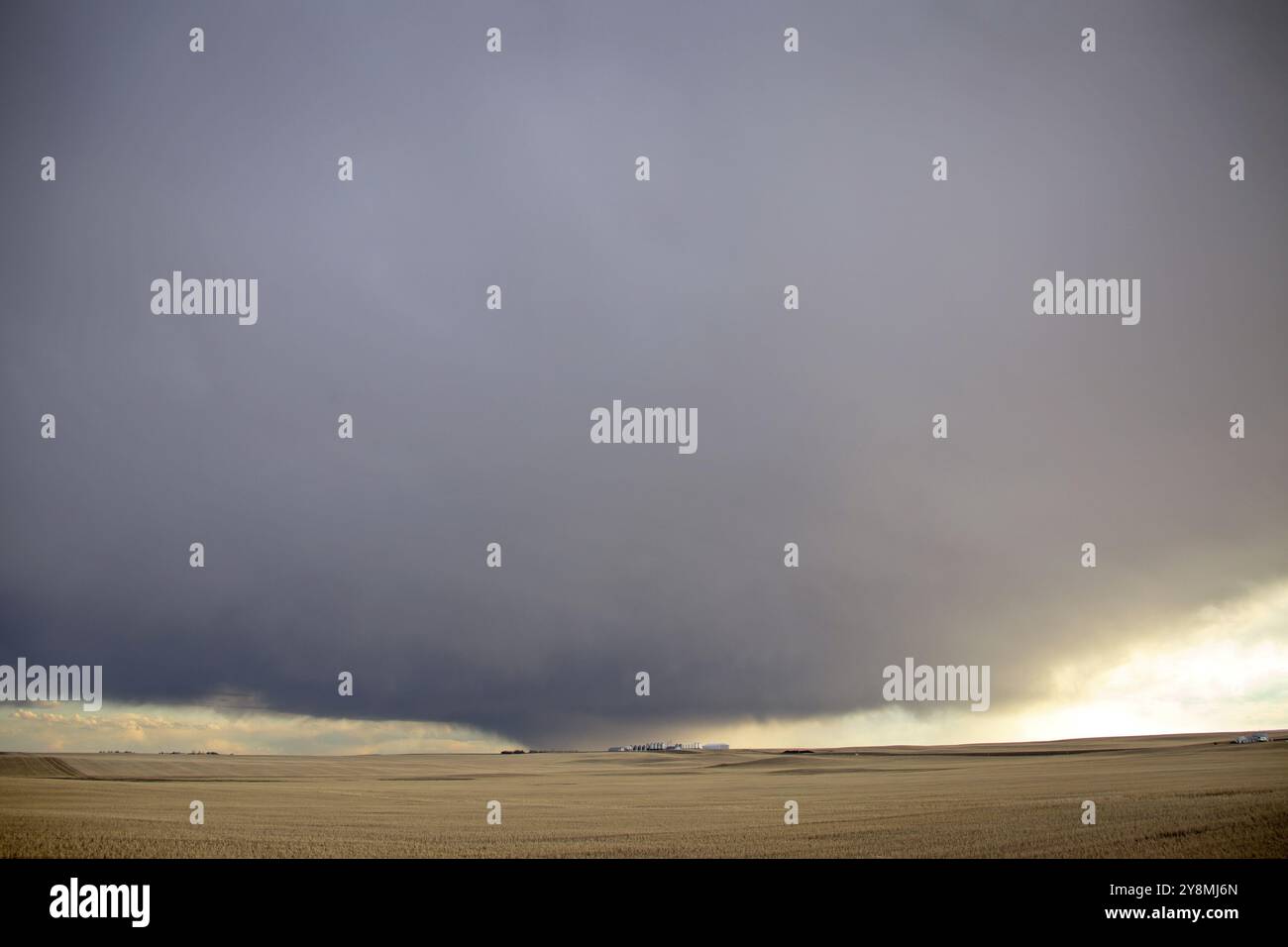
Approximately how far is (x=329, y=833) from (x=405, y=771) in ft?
256

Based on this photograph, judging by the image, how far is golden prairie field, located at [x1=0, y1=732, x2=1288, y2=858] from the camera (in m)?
38.5

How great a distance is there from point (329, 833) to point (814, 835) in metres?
23.4

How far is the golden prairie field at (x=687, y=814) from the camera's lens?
38469 mm

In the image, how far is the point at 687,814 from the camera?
55.4 m

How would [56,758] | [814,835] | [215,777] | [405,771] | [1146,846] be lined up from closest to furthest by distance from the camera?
[1146,846], [814,835], [215,777], [405,771], [56,758]
